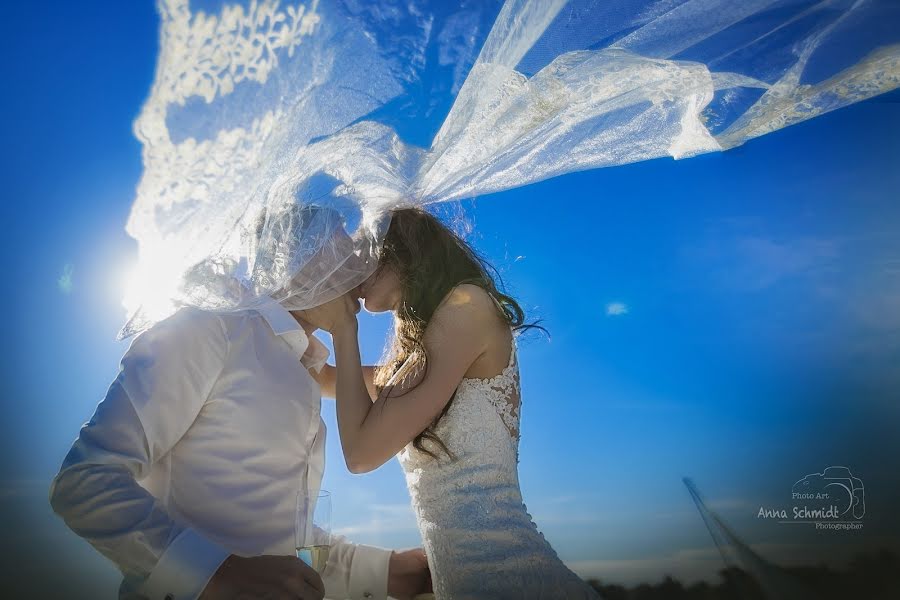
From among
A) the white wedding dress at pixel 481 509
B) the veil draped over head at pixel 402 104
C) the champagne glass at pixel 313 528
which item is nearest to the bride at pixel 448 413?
the white wedding dress at pixel 481 509

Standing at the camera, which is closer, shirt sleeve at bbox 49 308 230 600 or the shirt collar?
shirt sleeve at bbox 49 308 230 600

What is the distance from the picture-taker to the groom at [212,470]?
3.92 feet

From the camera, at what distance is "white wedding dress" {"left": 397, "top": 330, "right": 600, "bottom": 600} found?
1735 millimetres

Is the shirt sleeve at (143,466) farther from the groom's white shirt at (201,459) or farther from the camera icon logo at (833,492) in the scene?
the camera icon logo at (833,492)

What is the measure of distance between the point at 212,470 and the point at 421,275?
96 cm

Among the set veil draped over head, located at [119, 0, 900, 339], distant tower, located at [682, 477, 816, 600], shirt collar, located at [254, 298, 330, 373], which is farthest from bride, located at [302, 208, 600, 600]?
distant tower, located at [682, 477, 816, 600]

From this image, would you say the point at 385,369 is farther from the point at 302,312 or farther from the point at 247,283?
the point at 247,283

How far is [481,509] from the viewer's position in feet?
6.09

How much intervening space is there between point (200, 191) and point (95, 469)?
0.72m

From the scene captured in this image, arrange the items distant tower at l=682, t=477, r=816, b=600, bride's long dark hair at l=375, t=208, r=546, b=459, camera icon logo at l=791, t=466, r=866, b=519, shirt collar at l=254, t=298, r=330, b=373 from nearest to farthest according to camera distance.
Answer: shirt collar at l=254, t=298, r=330, b=373
bride's long dark hair at l=375, t=208, r=546, b=459
distant tower at l=682, t=477, r=816, b=600
camera icon logo at l=791, t=466, r=866, b=519

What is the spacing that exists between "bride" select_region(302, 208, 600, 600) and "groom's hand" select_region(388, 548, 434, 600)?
14 cm

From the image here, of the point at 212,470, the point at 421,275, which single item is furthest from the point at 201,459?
the point at 421,275

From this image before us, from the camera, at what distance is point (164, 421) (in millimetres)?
1427

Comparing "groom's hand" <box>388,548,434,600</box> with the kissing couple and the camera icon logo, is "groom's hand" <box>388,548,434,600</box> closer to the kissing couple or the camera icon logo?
the kissing couple
